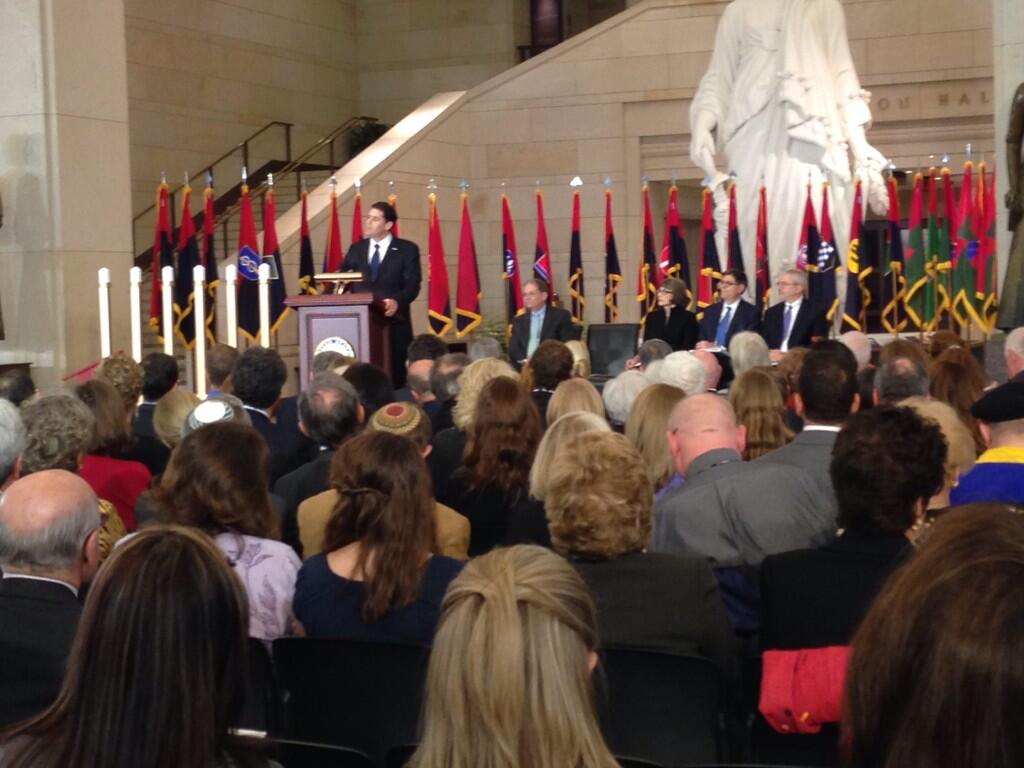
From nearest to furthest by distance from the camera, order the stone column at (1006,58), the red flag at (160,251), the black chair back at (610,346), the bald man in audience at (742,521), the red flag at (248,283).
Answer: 1. the bald man in audience at (742,521)
2. the stone column at (1006,58)
3. the black chair back at (610,346)
4. the red flag at (248,283)
5. the red flag at (160,251)

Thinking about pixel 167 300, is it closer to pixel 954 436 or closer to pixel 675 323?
pixel 675 323

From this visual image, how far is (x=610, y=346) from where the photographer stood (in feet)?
36.6

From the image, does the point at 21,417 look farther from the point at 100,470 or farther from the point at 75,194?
the point at 75,194

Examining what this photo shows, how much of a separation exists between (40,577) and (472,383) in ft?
8.95

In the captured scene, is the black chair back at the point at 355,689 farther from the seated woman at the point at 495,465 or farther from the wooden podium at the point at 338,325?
the wooden podium at the point at 338,325

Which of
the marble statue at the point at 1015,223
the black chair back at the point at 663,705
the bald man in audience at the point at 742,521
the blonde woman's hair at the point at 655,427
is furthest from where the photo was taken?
the marble statue at the point at 1015,223

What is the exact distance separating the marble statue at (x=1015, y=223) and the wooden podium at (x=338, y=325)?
3.73 meters

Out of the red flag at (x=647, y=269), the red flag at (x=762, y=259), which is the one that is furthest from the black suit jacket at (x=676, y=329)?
the red flag at (x=647, y=269)

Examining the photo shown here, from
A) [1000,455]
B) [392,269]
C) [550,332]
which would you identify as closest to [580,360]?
[550,332]

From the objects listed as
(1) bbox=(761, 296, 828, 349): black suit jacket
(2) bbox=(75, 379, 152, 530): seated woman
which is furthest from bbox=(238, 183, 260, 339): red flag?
(2) bbox=(75, 379, 152, 530): seated woman

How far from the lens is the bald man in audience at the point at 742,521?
363 centimetres

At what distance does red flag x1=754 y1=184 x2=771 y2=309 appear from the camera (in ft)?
42.8

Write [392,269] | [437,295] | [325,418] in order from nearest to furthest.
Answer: [325,418]
[392,269]
[437,295]

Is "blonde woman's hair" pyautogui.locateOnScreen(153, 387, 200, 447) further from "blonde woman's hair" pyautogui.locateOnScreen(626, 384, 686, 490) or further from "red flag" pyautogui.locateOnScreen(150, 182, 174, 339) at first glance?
"red flag" pyautogui.locateOnScreen(150, 182, 174, 339)
